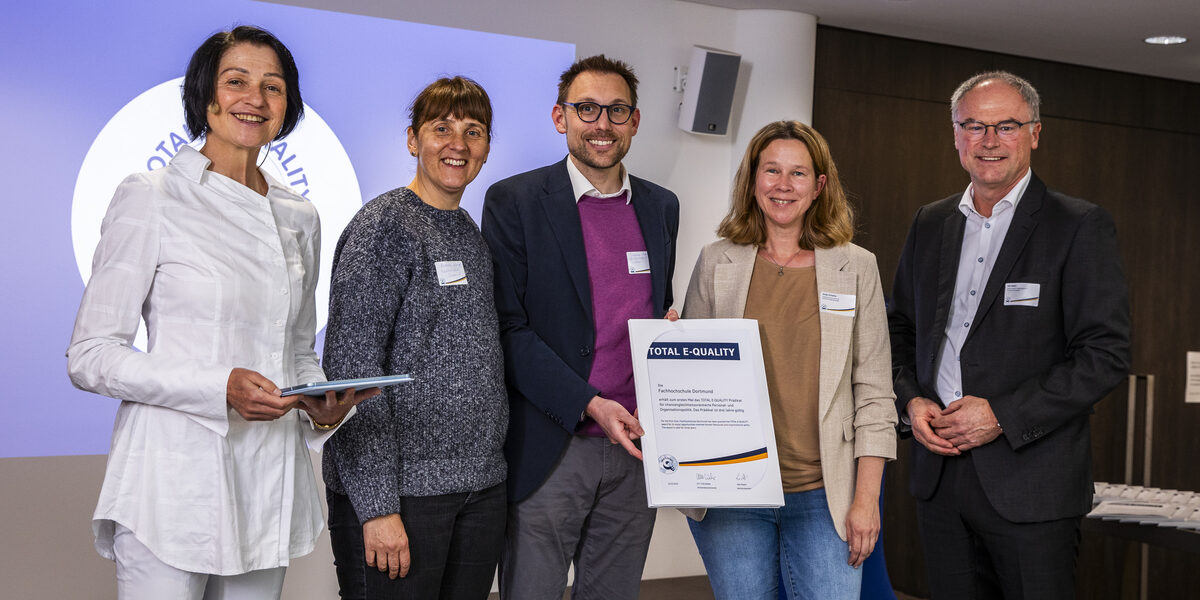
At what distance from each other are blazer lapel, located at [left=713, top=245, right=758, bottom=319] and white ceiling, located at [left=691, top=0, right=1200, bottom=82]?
3287mm

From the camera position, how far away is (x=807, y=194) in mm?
2424

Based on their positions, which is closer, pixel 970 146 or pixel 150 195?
pixel 150 195

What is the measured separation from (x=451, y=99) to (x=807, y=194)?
91cm

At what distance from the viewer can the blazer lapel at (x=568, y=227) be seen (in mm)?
2404

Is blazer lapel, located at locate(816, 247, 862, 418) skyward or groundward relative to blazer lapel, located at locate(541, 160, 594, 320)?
groundward

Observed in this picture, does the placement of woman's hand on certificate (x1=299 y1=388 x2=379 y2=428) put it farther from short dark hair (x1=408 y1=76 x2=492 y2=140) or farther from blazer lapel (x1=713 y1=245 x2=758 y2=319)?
blazer lapel (x1=713 y1=245 x2=758 y2=319)

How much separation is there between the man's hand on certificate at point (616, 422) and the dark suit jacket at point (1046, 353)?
907mm

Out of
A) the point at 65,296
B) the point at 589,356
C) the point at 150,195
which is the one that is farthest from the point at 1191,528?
the point at 65,296

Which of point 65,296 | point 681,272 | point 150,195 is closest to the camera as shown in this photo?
point 150,195

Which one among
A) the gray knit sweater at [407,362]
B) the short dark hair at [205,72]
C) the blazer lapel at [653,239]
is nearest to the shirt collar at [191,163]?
the short dark hair at [205,72]

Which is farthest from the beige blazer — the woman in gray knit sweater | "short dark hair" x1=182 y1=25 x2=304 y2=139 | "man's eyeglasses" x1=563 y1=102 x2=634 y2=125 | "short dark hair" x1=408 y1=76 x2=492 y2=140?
"short dark hair" x1=182 y1=25 x2=304 y2=139

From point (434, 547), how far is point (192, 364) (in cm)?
69

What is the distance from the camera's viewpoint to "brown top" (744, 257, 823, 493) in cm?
235

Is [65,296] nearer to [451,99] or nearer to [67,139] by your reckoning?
[67,139]
